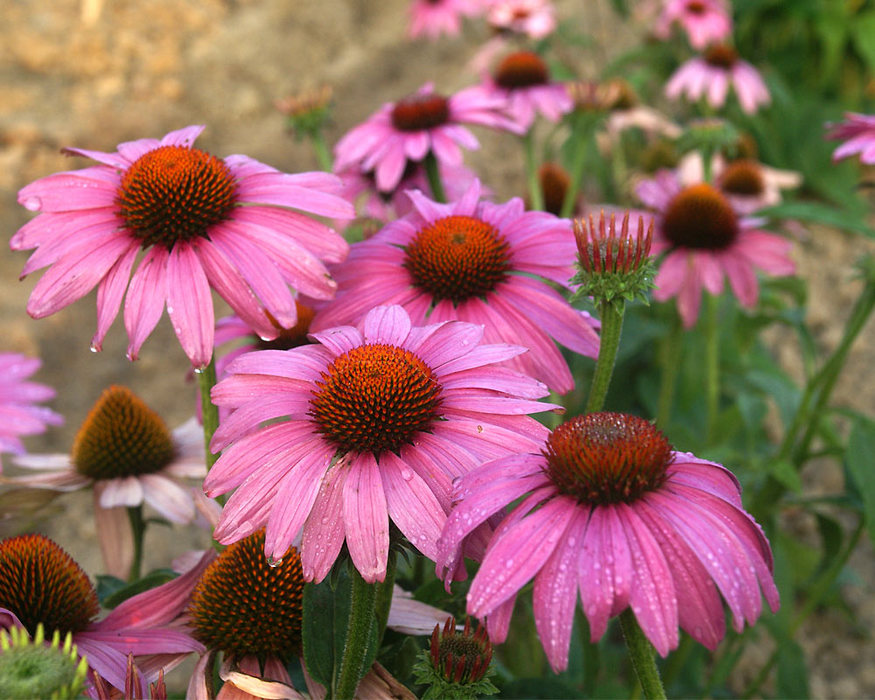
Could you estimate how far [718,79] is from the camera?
2.42m

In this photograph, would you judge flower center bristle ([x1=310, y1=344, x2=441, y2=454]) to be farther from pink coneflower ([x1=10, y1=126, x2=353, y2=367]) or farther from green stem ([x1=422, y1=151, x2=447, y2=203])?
green stem ([x1=422, y1=151, x2=447, y2=203])

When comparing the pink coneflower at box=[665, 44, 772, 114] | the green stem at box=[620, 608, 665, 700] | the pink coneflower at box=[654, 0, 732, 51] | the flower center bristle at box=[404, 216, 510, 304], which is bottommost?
the green stem at box=[620, 608, 665, 700]

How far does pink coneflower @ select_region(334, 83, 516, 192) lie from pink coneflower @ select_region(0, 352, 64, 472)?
588 mm

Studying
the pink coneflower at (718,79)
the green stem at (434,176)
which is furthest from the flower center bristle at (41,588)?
the pink coneflower at (718,79)

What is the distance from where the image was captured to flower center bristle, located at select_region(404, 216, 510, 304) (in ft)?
2.83

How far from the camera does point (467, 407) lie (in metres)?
0.70

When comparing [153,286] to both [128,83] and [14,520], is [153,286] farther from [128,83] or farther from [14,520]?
[128,83]

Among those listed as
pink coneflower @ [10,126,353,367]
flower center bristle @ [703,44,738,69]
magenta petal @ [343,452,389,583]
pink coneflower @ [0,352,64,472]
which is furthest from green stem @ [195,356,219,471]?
flower center bristle @ [703,44,738,69]

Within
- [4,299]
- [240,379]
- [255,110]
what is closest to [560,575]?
[240,379]

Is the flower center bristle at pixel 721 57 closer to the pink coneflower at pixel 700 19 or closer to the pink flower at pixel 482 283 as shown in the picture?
the pink coneflower at pixel 700 19

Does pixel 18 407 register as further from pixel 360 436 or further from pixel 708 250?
pixel 708 250

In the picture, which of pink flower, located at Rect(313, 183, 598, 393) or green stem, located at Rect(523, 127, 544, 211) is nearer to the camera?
pink flower, located at Rect(313, 183, 598, 393)

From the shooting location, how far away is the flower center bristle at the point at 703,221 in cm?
141

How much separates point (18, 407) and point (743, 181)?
1.53m
